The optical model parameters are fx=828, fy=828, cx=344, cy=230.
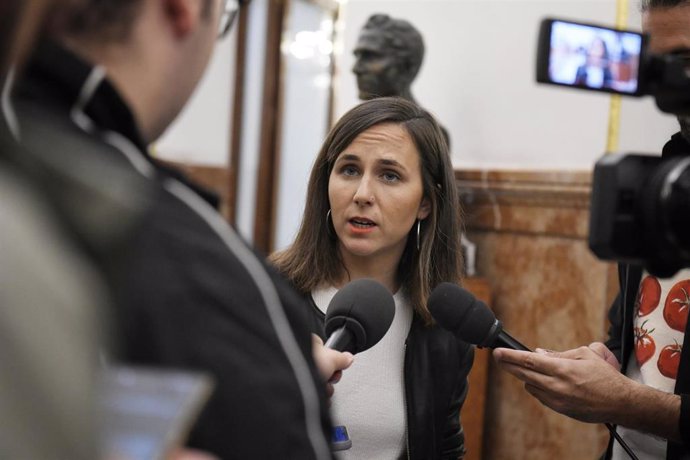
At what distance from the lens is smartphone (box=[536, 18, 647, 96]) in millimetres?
1045

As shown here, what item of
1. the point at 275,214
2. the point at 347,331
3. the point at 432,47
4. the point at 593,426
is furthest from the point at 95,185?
the point at 275,214

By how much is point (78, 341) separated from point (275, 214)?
5.94 meters

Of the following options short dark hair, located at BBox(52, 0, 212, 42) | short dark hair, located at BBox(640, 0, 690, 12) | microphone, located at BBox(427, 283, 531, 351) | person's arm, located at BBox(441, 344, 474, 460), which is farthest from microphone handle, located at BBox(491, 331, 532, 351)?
short dark hair, located at BBox(52, 0, 212, 42)

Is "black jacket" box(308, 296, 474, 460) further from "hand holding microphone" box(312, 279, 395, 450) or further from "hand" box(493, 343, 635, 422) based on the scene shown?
"hand holding microphone" box(312, 279, 395, 450)

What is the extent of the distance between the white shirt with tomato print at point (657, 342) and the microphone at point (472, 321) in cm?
21

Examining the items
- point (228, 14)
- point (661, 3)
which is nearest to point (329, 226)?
point (661, 3)

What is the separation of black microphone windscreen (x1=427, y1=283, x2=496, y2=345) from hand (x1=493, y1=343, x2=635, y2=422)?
0.18ft

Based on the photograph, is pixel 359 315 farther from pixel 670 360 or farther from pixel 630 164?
pixel 670 360

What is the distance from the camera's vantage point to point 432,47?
15.4 ft

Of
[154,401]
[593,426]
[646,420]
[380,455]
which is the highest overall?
[154,401]

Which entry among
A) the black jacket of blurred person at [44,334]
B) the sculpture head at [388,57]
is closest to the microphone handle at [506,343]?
the black jacket of blurred person at [44,334]

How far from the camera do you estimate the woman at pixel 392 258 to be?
2.03 meters

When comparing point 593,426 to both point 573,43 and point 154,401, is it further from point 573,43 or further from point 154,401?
point 154,401

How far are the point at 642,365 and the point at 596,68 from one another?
43.0 inches
